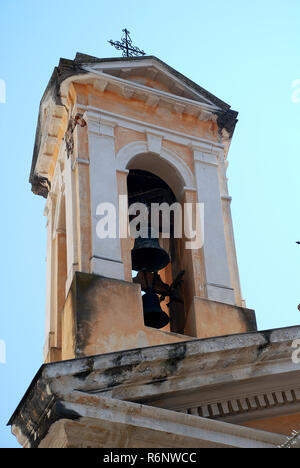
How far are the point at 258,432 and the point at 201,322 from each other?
2.43m

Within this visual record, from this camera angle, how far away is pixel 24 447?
800 centimetres

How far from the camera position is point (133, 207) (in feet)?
40.5

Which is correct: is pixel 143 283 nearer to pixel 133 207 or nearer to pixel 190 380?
pixel 133 207

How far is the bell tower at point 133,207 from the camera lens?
33.1ft

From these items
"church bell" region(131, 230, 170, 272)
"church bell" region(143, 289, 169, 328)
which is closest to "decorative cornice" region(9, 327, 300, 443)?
"church bell" region(143, 289, 169, 328)

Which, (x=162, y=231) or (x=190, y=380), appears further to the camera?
(x=162, y=231)

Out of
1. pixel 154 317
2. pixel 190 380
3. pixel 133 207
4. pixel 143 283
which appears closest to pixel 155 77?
pixel 133 207

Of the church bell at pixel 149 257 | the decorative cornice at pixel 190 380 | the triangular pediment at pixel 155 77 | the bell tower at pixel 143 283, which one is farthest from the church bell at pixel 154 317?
the triangular pediment at pixel 155 77

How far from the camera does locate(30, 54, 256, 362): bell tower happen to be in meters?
10.1

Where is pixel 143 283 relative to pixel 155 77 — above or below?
below

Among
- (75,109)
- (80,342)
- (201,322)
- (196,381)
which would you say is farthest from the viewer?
(75,109)

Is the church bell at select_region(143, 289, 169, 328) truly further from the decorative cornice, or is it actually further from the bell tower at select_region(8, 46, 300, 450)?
the decorative cornice

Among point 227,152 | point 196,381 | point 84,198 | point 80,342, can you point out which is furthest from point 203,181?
point 196,381
